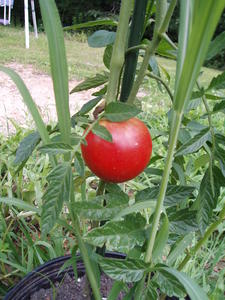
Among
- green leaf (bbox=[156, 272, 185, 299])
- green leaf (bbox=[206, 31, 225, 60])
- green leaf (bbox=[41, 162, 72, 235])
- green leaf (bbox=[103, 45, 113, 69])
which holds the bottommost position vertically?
green leaf (bbox=[156, 272, 185, 299])

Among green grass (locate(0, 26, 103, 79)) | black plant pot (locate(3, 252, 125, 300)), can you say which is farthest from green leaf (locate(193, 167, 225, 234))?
green grass (locate(0, 26, 103, 79))

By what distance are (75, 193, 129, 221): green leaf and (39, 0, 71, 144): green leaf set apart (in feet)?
0.24

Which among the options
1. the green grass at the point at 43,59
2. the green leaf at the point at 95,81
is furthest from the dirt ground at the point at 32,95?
the green leaf at the point at 95,81

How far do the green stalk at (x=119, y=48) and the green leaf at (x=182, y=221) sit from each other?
0.52 feet

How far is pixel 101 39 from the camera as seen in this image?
51 cm

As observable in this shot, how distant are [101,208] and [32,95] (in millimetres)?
2117

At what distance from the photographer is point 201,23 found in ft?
0.79

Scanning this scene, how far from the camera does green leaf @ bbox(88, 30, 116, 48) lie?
1.67ft

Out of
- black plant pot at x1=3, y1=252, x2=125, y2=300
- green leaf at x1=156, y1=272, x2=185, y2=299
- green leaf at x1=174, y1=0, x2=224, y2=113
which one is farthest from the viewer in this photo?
black plant pot at x1=3, y1=252, x2=125, y2=300

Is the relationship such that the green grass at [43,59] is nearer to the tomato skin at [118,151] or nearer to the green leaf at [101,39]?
the green leaf at [101,39]

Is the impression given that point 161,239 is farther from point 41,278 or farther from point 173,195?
point 41,278

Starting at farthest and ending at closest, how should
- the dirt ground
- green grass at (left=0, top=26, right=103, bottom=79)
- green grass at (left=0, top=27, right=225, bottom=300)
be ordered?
green grass at (left=0, top=26, right=103, bottom=79) → the dirt ground → green grass at (left=0, top=27, right=225, bottom=300)

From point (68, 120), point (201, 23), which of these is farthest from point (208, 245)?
point (201, 23)

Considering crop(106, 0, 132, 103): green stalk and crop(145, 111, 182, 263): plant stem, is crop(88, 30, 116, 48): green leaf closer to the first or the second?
crop(106, 0, 132, 103): green stalk
